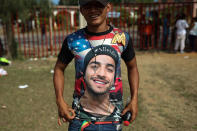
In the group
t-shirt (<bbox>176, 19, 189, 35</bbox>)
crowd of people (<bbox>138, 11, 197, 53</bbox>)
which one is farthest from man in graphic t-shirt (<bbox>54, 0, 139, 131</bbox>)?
crowd of people (<bbox>138, 11, 197, 53</bbox>)

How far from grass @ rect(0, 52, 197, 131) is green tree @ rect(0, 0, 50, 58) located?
1245 mm

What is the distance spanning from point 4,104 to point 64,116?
3.24 m

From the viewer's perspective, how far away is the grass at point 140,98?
11.8 ft

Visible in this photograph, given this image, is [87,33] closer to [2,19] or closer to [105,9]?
[105,9]

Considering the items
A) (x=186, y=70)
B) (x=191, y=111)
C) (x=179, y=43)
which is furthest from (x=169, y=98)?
(x=179, y=43)

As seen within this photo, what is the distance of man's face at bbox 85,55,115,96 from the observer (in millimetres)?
1638

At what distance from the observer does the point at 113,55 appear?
5.42ft

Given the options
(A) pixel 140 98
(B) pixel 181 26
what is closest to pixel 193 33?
(B) pixel 181 26

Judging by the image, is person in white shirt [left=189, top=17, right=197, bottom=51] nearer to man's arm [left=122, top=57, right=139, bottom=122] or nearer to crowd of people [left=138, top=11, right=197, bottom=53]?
crowd of people [left=138, top=11, right=197, bottom=53]

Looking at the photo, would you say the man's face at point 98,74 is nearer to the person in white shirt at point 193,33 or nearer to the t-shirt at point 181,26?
the t-shirt at point 181,26

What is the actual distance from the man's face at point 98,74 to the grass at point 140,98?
207 centimetres

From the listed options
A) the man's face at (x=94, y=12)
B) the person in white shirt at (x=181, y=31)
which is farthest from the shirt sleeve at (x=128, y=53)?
the person in white shirt at (x=181, y=31)

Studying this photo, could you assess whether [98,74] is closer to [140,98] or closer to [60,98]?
[60,98]

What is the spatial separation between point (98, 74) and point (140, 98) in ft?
10.7
